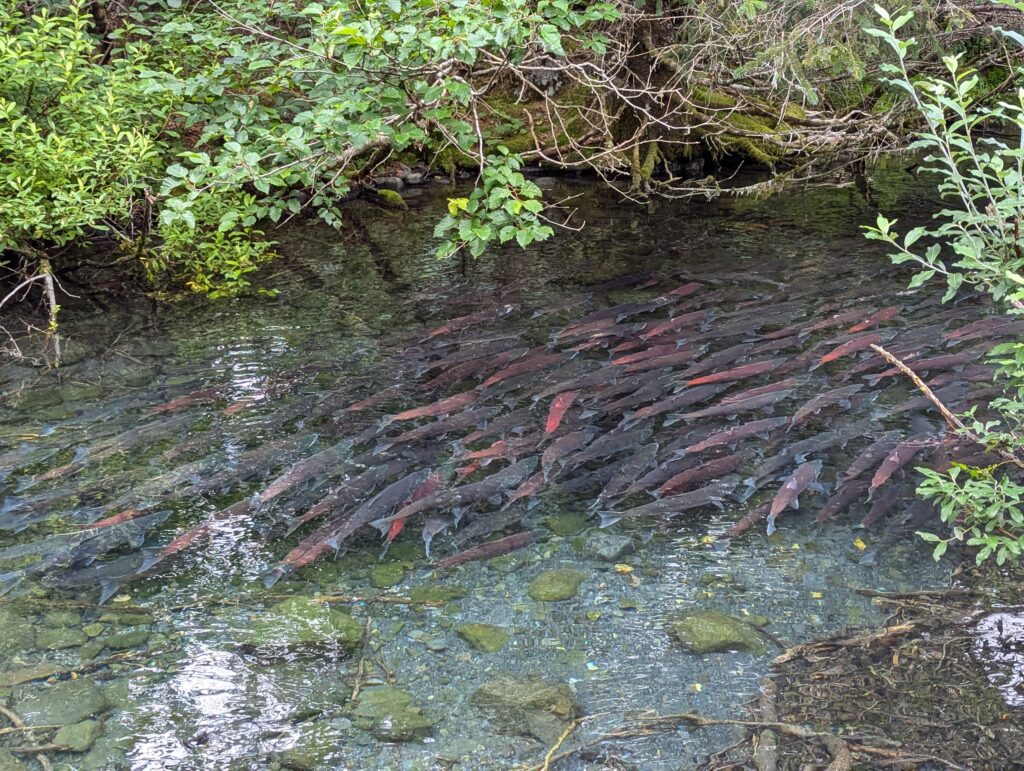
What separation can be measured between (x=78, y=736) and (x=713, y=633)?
2641mm

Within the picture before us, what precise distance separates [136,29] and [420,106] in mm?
3728

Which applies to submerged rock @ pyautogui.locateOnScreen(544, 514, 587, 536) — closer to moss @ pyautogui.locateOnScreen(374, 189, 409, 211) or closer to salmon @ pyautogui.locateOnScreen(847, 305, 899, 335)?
salmon @ pyautogui.locateOnScreen(847, 305, 899, 335)

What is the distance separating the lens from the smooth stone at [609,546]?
4.44 m

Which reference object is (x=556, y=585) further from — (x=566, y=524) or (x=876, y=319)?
(x=876, y=319)

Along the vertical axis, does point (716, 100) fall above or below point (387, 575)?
above

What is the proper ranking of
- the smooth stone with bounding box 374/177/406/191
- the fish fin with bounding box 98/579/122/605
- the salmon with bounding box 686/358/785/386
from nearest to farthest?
the fish fin with bounding box 98/579/122/605 < the salmon with bounding box 686/358/785/386 < the smooth stone with bounding box 374/177/406/191

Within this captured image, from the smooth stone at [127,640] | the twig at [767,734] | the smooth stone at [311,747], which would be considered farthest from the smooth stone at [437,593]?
the twig at [767,734]

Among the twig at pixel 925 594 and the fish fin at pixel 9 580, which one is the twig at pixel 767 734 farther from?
the fish fin at pixel 9 580

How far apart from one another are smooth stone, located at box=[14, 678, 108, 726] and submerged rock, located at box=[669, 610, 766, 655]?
246 centimetres

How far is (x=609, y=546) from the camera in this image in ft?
14.8

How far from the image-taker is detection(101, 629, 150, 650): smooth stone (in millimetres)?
3846

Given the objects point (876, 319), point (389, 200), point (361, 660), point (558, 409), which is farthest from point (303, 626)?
Result: point (389, 200)

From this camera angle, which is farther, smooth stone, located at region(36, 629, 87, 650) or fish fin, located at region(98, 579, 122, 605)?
fish fin, located at region(98, 579, 122, 605)

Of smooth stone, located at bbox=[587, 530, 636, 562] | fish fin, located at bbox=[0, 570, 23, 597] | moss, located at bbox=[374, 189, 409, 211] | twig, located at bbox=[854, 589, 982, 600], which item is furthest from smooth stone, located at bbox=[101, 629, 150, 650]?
moss, located at bbox=[374, 189, 409, 211]
